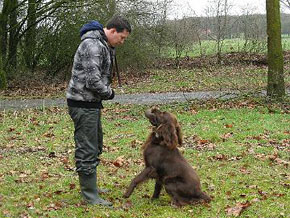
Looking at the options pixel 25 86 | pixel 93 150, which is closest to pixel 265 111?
pixel 93 150

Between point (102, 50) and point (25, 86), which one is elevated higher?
point (102, 50)

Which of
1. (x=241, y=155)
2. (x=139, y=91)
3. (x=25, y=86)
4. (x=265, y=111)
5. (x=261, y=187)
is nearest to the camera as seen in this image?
(x=261, y=187)

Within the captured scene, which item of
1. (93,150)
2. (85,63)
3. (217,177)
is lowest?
(217,177)

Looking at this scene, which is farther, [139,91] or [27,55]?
[27,55]

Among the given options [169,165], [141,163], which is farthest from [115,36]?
[141,163]

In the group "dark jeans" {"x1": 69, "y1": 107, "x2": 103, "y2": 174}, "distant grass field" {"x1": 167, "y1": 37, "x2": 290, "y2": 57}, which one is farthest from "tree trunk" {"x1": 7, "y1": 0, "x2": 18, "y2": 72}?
"dark jeans" {"x1": 69, "y1": 107, "x2": 103, "y2": 174}

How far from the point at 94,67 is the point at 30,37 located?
2028 centimetres

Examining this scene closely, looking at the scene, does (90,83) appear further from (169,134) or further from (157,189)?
(157,189)

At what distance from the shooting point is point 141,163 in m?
8.41

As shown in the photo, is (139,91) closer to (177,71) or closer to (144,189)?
(177,71)

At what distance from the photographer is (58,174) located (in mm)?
7684

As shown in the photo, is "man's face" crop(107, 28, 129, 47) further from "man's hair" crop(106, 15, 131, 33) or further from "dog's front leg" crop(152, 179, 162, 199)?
"dog's front leg" crop(152, 179, 162, 199)

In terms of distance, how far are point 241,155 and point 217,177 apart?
1565 millimetres

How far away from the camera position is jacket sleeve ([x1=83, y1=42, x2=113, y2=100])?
5582mm
